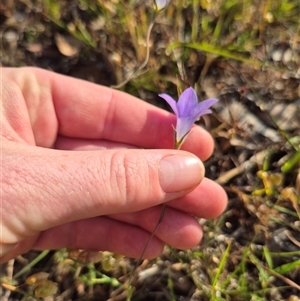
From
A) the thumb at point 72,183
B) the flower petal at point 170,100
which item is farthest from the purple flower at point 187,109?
the thumb at point 72,183

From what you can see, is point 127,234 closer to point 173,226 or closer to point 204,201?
point 173,226

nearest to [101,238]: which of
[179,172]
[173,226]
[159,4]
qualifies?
[173,226]

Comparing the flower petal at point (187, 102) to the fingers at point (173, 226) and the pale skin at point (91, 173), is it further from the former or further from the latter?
the fingers at point (173, 226)

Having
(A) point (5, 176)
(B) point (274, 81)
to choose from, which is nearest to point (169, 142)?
(B) point (274, 81)

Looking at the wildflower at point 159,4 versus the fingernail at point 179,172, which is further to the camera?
the wildflower at point 159,4

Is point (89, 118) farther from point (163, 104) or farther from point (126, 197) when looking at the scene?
point (126, 197)

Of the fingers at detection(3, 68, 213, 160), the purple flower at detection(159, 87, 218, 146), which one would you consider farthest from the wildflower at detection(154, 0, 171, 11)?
the purple flower at detection(159, 87, 218, 146)

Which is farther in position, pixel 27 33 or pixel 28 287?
pixel 27 33
